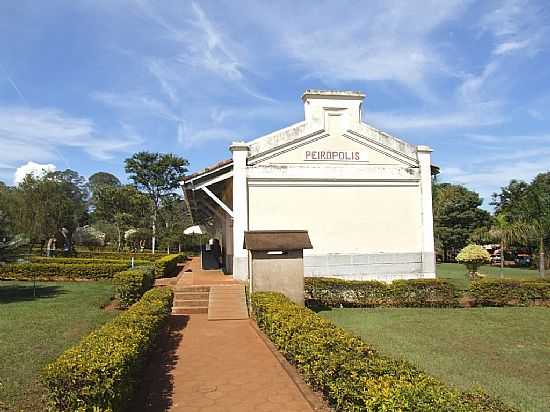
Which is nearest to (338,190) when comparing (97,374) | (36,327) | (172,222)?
(36,327)

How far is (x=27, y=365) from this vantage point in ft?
25.4

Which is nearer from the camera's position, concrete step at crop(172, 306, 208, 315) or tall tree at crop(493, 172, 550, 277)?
concrete step at crop(172, 306, 208, 315)

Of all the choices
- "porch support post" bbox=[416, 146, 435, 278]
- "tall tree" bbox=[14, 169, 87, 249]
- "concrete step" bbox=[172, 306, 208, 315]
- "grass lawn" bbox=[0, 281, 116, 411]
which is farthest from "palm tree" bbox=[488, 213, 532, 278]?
"tall tree" bbox=[14, 169, 87, 249]

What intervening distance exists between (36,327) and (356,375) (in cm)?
859

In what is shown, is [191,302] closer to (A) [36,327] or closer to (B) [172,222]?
(A) [36,327]

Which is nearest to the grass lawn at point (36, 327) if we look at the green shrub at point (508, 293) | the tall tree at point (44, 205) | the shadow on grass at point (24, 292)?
the shadow on grass at point (24, 292)

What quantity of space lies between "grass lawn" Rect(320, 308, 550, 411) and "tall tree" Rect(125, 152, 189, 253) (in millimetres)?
49882

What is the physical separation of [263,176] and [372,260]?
203 inches

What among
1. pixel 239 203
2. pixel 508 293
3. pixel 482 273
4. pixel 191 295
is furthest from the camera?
pixel 482 273

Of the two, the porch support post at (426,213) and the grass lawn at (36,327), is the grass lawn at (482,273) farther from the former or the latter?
the grass lawn at (36,327)

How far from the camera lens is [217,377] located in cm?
757

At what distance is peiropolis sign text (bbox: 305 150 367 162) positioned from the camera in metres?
18.2

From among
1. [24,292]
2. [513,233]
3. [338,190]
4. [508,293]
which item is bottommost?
[508,293]

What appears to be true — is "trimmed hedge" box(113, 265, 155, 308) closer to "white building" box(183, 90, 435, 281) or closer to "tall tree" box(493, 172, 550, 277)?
"white building" box(183, 90, 435, 281)
